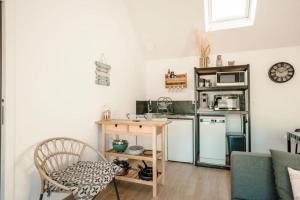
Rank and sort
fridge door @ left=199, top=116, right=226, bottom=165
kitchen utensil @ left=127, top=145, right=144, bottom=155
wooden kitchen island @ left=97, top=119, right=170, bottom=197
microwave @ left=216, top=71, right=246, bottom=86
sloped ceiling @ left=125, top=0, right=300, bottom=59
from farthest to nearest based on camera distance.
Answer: microwave @ left=216, top=71, right=246, bottom=86 → fridge door @ left=199, top=116, right=226, bottom=165 → sloped ceiling @ left=125, top=0, right=300, bottom=59 → kitchen utensil @ left=127, top=145, right=144, bottom=155 → wooden kitchen island @ left=97, top=119, right=170, bottom=197

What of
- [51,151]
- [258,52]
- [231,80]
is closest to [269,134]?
[231,80]

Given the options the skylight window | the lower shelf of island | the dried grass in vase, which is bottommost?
the lower shelf of island

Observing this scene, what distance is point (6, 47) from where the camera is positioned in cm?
146

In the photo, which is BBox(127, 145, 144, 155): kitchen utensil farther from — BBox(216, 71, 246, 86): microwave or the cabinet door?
BBox(216, 71, 246, 86): microwave

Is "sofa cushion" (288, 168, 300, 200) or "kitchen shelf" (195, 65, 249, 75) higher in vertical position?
"kitchen shelf" (195, 65, 249, 75)

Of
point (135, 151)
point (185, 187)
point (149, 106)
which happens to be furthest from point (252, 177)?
point (149, 106)

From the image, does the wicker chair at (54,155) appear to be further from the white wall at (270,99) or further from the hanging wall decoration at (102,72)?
the white wall at (270,99)

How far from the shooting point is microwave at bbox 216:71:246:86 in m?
3.12

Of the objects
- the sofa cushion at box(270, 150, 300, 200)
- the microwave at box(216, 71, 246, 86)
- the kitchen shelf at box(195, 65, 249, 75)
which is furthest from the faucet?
the sofa cushion at box(270, 150, 300, 200)

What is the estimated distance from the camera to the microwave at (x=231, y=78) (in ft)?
10.2

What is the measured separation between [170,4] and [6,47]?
7.89 feet

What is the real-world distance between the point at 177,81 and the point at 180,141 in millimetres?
1169

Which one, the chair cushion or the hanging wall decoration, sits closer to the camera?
the chair cushion

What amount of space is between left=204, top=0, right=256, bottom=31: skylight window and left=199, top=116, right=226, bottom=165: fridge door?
5.20 ft
